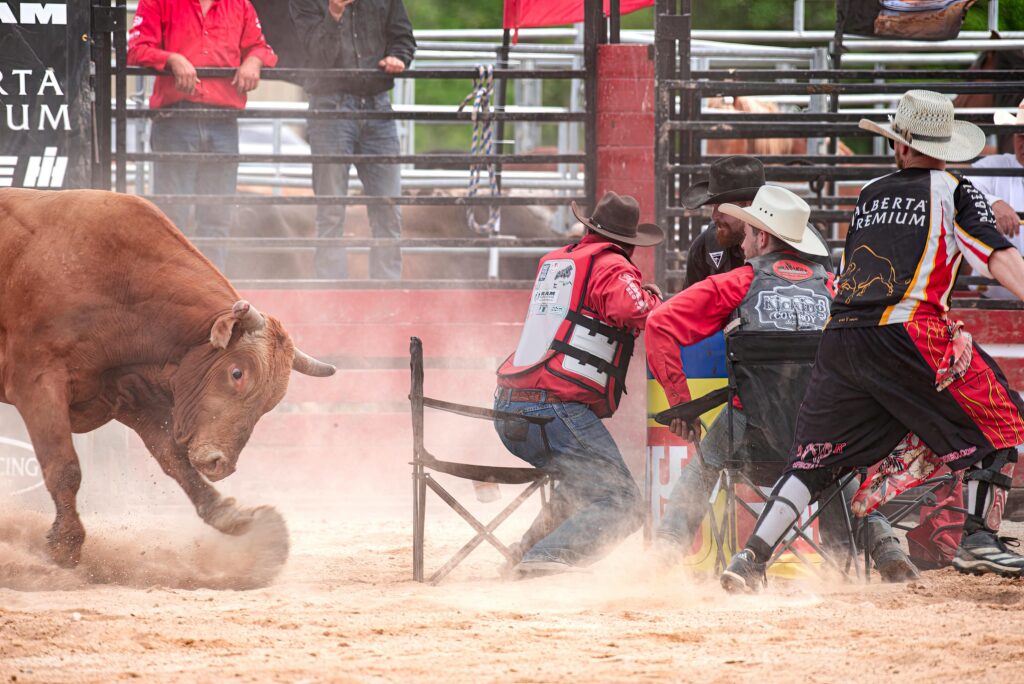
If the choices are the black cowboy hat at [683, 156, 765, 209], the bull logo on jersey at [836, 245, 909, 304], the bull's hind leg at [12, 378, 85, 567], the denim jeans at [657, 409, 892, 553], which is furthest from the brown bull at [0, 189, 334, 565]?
the bull logo on jersey at [836, 245, 909, 304]

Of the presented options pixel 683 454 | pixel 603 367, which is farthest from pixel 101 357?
pixel 683 454

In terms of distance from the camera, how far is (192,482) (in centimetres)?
599

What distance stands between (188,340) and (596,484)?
6.56 feet

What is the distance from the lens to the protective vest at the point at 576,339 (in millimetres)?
5488

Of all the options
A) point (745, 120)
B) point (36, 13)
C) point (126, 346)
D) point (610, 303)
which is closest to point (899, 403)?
point (610, 303)

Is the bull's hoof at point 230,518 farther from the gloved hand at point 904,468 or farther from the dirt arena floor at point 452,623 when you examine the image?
the gloved hand at point 904,468

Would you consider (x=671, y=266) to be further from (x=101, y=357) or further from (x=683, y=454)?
(x=101, y=357)

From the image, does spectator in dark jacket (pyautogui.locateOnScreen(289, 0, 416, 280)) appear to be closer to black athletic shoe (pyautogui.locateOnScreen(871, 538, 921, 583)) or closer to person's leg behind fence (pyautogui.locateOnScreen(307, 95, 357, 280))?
person's leg behind fence (pyautogui.locateOnScreen(307, 95, 357, 280))

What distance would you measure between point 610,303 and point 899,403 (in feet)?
4.31

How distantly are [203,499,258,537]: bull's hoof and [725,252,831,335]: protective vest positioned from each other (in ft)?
7.86

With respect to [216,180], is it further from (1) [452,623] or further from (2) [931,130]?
(2) [931,130]

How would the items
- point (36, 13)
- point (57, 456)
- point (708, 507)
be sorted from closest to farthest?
1. point (708, 507)
2. point (57, 456)
3. point (36, 13)

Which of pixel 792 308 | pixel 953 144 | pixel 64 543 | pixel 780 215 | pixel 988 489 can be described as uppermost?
pixel 953 144

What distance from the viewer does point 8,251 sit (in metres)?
5.92
